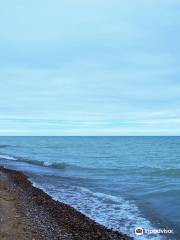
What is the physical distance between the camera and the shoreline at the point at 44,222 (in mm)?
10312

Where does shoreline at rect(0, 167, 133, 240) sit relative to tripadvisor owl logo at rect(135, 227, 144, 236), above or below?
above

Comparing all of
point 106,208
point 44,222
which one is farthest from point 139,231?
point 106,208

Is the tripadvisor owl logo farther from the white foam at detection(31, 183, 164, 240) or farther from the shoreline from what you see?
the shoreline

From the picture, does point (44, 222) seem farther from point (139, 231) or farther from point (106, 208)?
point (106, 208)

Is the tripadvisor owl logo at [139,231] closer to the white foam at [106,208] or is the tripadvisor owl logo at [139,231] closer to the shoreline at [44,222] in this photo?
the white foam at [106,208]

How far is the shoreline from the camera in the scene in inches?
406

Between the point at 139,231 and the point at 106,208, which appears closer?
the point at 139,231

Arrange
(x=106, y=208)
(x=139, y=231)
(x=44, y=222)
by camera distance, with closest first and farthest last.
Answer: (x=44, y=222) → (x=139, y=231) → (x=106, y=208)

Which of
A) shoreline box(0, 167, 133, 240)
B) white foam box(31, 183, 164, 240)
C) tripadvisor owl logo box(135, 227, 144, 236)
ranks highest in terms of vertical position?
shoreline box(0, 167, 133, 240)

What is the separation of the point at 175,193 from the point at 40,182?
9114 mm

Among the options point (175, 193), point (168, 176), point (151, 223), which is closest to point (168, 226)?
point (151, 223)

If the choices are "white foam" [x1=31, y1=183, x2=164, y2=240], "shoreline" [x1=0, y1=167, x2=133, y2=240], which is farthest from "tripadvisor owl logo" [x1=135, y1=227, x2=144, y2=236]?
"shoreline" [x1=0, y1=167, x2=133, y2=240]

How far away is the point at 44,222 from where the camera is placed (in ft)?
38.6

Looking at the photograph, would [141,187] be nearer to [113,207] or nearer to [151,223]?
Result: [113,207]
